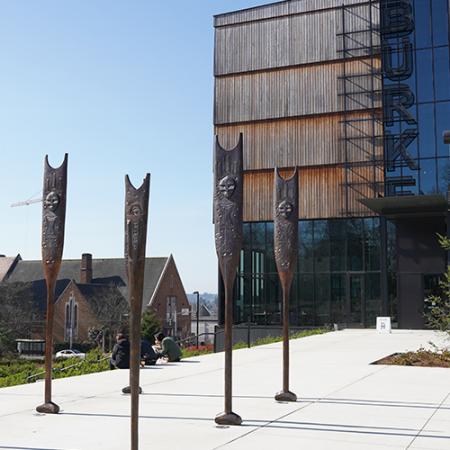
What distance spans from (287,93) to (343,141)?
4.88m

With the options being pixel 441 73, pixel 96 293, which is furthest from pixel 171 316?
pixel 441 73

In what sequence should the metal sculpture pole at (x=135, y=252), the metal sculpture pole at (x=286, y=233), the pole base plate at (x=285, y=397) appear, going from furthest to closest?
1. the metal sculpture pole at (x=286, y=233)
2. the pole base plate at (x=285, y=397)
3. the metal sculpture pole at (x=135, y=252)

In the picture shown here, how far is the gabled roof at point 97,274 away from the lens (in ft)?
225

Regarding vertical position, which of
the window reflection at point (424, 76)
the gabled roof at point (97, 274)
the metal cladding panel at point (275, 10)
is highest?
the metal cladding panel at point (275, 10)

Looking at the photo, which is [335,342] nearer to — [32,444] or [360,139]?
[360,139]

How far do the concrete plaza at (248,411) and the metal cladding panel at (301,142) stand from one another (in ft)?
78.5

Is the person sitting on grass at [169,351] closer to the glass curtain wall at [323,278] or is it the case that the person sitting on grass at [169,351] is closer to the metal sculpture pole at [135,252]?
the metal sculpture pole at [135,252]

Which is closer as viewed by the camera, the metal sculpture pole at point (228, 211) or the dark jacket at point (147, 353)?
the metal sculpture pole at point (228, 211)

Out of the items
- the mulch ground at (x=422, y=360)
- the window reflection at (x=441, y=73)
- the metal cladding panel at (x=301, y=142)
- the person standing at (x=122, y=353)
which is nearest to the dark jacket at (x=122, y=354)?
Result: the person standing at (x=122, y=353)

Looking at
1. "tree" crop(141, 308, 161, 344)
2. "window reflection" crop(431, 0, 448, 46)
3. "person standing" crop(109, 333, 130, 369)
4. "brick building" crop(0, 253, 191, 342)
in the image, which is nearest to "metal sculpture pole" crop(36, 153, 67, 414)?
"person standing" crop(109, 333, 130, 369)

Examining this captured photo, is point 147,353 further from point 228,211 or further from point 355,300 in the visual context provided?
point 355,300

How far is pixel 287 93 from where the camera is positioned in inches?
1628

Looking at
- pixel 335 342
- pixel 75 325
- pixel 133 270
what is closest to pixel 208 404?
pixel 133 270

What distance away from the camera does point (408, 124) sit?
122 feet
